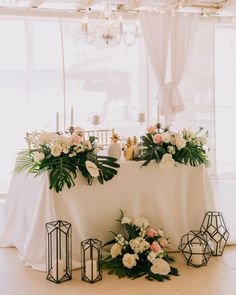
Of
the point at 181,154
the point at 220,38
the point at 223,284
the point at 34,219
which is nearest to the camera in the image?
the point at 223,284

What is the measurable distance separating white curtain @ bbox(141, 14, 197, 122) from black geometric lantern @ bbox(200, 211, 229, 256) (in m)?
2.73

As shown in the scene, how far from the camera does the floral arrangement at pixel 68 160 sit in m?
Result: 3.38

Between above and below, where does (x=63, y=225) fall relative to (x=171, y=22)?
below

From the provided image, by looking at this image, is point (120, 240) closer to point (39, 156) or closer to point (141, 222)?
point (141, 222)

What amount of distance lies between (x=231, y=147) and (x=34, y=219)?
5072 mm

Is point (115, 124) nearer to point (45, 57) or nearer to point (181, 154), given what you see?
point (45, 57)

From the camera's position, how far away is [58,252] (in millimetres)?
3318

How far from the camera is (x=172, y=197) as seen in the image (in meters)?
3.79

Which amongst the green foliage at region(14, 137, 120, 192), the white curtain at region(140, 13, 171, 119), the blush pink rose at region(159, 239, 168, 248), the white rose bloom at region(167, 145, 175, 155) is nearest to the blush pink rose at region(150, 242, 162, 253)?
the blush pink rose at region(159, 239, 168, 248)

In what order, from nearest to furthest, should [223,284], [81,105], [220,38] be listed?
1. [223,284]
2. [81,105]
3. [220,38]

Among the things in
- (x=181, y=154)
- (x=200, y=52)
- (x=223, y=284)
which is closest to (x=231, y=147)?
(x=200, y=52)

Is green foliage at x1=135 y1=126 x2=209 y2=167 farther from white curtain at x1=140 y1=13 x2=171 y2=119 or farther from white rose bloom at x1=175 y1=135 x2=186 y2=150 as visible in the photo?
white curtain at x1=140 y1=13 x2=171 y2=119

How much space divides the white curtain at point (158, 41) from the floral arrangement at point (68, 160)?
2998 millimetres

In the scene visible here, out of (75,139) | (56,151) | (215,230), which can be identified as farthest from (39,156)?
(215,230)
